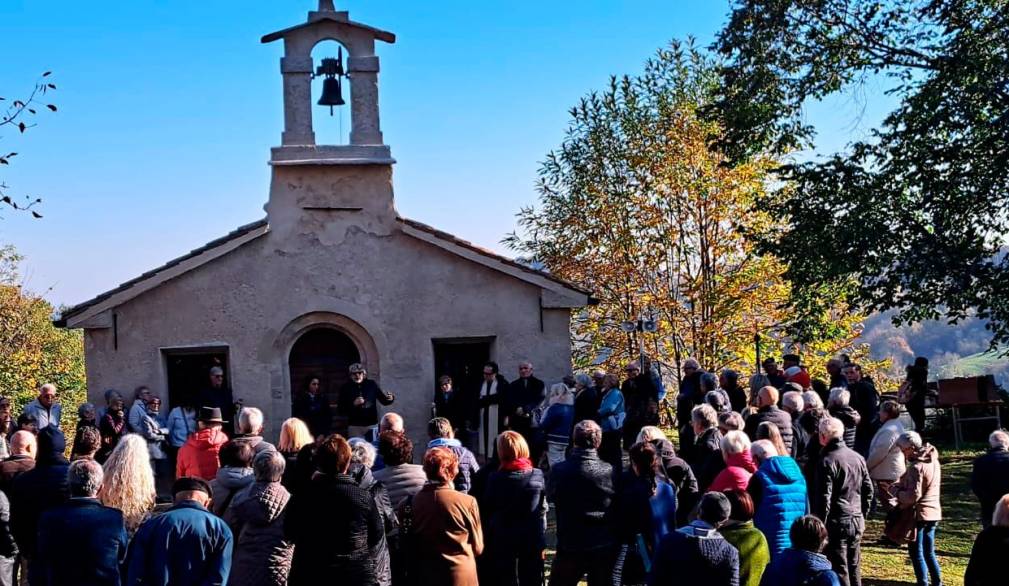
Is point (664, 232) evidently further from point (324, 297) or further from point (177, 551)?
point (177, 551)

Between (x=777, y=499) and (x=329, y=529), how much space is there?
315cm

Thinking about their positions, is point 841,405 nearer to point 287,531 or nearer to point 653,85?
point 287,531

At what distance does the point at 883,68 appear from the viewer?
17453 millimetres

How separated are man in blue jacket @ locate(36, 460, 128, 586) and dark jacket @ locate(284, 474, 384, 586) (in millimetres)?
1037

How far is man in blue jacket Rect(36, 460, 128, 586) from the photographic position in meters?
6.23

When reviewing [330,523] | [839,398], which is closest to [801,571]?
[330,523]

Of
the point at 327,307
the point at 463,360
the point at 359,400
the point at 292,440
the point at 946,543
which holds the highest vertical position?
the point at 327,307

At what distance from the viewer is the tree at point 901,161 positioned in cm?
1605

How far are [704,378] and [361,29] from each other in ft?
23.3

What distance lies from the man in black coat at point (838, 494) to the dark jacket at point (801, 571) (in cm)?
225

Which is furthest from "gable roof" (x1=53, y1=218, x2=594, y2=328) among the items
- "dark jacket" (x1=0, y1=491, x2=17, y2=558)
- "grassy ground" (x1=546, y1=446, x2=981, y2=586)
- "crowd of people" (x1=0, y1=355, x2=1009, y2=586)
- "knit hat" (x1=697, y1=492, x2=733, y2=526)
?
"knit hat" (x1=697, y1=492, x2=733, y2=526)

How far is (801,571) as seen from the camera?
607cm

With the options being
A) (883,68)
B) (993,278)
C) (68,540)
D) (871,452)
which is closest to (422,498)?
(68,540)

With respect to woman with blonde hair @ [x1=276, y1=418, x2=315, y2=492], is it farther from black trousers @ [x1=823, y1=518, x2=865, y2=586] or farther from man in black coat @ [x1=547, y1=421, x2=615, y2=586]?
black trousers @ [x1=823, y1=518, x2=865, y2=586]
